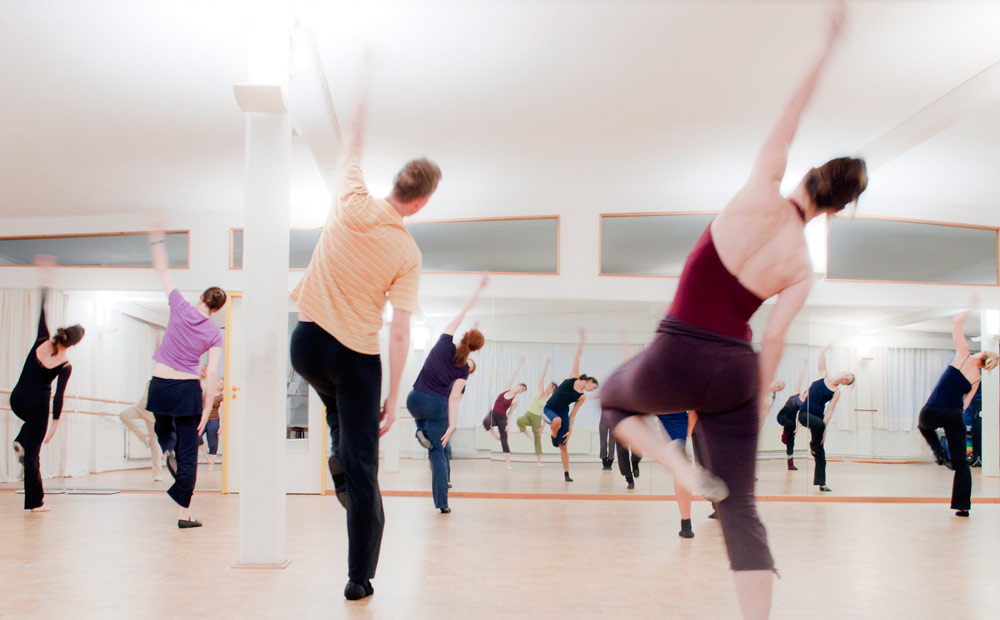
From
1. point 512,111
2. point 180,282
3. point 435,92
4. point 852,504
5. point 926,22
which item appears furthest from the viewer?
point 180,282

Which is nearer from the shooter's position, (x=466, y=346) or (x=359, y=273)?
(x=359, y=273)

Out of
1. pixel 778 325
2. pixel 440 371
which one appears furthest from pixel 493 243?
pixel 778 325

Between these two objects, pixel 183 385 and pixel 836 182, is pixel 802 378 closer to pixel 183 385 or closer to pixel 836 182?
pixel 183 385

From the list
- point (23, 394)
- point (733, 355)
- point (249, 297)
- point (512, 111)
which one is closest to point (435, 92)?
point (512, 111)

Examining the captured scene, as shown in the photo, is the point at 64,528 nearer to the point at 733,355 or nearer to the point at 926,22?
the point at 733,355

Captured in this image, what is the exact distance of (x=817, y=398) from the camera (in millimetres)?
8023

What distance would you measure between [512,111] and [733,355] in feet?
14.0

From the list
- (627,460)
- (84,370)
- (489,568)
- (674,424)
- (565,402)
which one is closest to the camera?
(489,568)

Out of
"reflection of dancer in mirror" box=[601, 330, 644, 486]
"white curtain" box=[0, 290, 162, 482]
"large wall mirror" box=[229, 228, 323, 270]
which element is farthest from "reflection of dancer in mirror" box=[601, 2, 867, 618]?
"white curtain" box=[0, 290, 162, 482]

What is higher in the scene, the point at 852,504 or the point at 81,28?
the point at 81,28

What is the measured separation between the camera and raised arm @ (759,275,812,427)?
1971mm

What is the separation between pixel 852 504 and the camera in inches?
293

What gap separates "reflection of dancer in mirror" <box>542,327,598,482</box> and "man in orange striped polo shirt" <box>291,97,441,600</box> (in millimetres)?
5148

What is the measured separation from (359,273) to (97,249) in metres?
6.51
